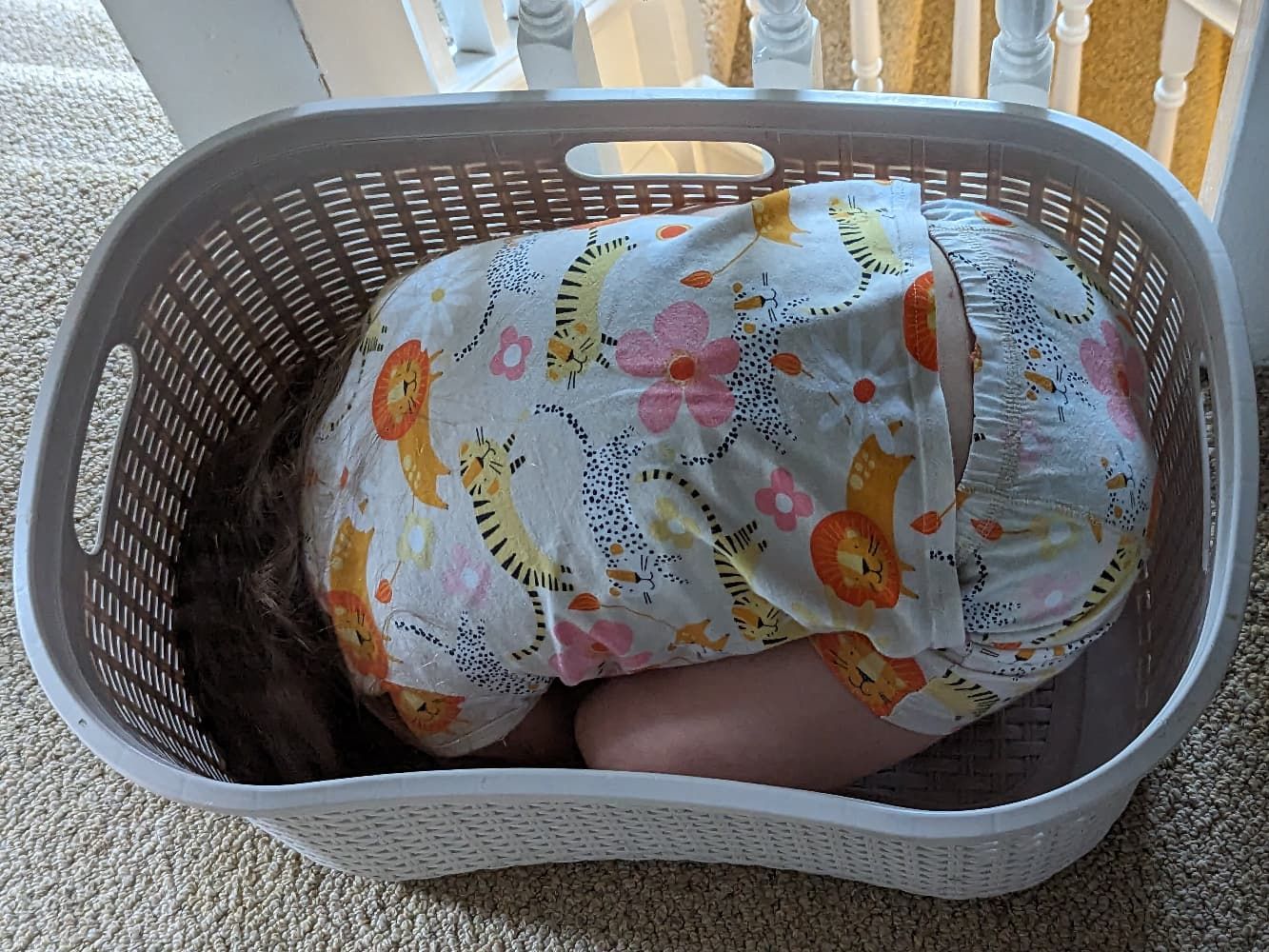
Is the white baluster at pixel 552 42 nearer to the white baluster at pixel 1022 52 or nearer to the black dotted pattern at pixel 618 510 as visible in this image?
the white baluster at pixel 1022 52

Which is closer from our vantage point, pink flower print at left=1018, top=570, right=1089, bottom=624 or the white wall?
pink flower print at left=1018, top=570, right=1089, bottom=624

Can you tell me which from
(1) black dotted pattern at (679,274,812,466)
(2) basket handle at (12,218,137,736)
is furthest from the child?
(2) basket handle at (12,218,137,736)

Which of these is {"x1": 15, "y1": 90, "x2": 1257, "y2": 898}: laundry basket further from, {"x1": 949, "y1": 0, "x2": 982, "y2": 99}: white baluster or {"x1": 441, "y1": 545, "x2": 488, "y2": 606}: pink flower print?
{"x1": 949, "y1": 0, "x2": 982, "y2": 99}: white baluster

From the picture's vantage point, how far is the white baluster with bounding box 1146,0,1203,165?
1.17 m

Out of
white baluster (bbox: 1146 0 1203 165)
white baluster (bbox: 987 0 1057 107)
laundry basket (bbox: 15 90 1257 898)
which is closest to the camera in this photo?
laundry basket (bbox: 15 90 1257 898)

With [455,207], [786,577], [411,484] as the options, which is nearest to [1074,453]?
[786,577]

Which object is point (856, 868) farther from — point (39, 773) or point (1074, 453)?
point (39, 773)

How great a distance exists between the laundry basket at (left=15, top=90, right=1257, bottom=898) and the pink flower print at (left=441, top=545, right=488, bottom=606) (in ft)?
0.35

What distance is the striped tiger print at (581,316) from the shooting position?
2.32 ft

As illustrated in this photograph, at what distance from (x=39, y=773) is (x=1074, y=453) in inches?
33.7

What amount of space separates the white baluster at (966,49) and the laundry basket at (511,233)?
1.39 feet

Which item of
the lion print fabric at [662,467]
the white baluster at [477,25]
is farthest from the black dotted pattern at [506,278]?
the white baluster at [477,25]

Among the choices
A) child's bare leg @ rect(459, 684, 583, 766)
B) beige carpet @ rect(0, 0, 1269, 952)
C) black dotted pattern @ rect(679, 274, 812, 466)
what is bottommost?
beige carpet @ rect(0, 0, 1269, 952)

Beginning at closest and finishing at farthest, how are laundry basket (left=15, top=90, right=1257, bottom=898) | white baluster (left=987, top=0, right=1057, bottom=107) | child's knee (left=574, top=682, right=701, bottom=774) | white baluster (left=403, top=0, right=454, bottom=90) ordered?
laundry basket (left=15, top=90, right=1257, bottom=898)
child's knee (left=574, top=682, right=701, bottom=774)
white baluster (left=987, top=0, right=1057, bottom=107)
white baluster (left=403, top=0, right=454, bottom=90)
